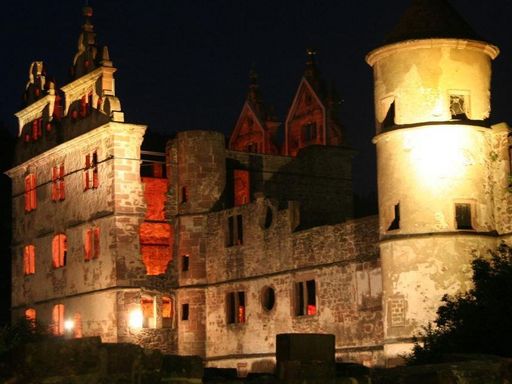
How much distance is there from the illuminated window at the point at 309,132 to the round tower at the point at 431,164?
17011 mm

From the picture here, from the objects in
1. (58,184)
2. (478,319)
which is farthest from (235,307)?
(478,319)

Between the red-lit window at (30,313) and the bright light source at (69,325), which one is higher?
the red-lit window at (30,313)

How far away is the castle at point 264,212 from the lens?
1190 inches

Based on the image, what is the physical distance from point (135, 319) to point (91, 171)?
5779 mm

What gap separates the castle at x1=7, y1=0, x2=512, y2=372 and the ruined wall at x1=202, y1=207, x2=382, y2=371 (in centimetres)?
5

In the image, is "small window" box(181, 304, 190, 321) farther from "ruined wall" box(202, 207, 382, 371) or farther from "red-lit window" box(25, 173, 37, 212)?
"red-lit window" box(25, 173, 37, 212)

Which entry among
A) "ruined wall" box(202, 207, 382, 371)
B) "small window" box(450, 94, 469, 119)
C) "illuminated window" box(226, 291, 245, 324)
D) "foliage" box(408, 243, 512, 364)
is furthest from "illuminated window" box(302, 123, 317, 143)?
"foliage" box(408, 243, 512, 364)

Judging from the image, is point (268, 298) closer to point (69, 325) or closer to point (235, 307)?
point (235, 307)

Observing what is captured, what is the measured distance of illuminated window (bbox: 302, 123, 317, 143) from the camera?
48.2 meters

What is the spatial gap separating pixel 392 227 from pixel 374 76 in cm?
411

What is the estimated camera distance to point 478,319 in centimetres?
2600

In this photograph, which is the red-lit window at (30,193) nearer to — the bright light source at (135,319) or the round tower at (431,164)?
the bright light source at (135,319)

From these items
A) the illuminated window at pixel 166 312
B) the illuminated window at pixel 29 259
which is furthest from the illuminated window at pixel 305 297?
the illuminated window at pixel 29 259

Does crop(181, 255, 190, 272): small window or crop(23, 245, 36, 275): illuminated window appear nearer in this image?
crop(181, 255, 190, 272): small window
